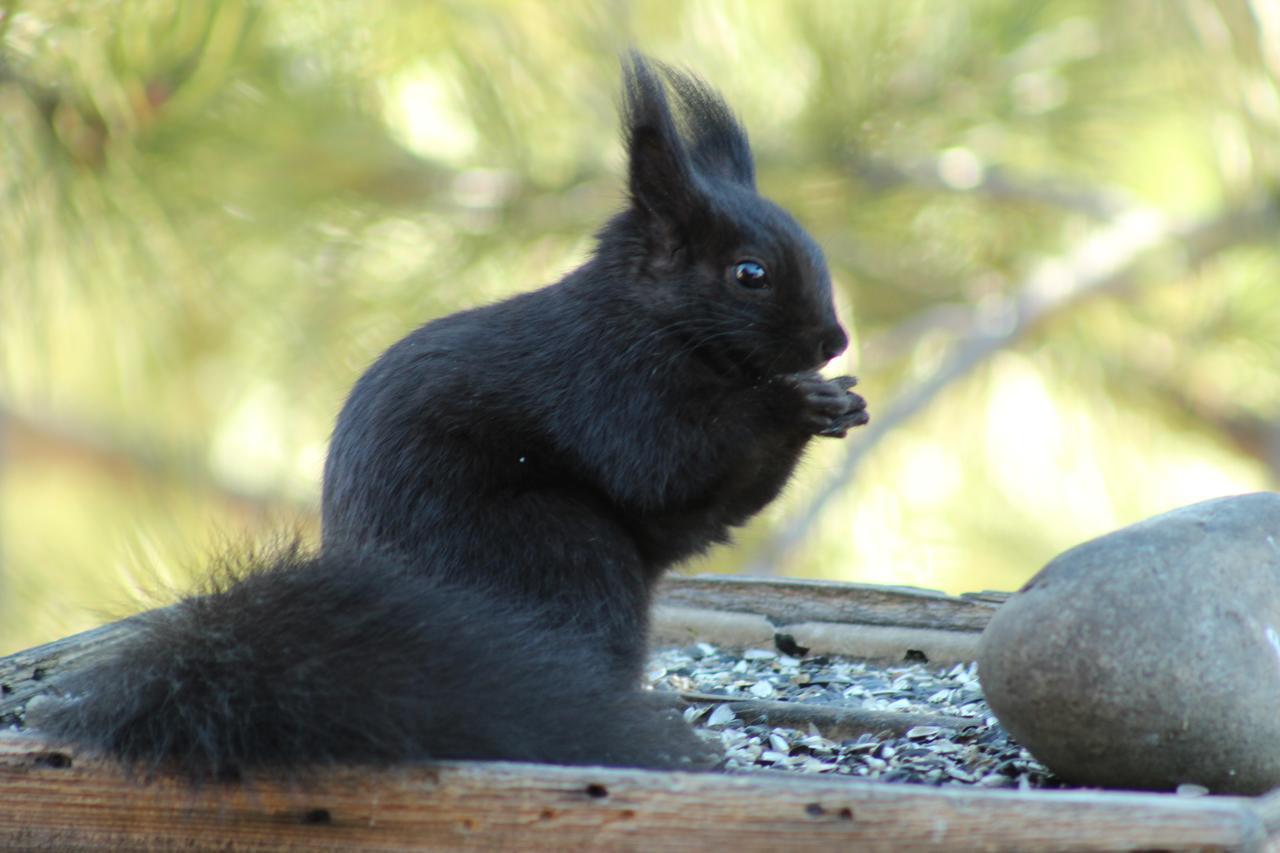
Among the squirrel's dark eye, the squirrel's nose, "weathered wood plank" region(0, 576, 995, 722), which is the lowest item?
"weathered wood plank" region(0, 576, 995, 722)

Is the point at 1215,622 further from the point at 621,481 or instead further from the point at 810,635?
the point at 810,635

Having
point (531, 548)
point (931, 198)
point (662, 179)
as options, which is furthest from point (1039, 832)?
point (931, 198)

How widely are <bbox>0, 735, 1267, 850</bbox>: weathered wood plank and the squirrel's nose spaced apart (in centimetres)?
55

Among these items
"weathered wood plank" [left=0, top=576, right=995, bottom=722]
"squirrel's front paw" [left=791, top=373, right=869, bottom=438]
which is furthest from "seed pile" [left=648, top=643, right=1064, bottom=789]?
"squirrel's front paw" [left=791, top=373, right=869, bottom=438]

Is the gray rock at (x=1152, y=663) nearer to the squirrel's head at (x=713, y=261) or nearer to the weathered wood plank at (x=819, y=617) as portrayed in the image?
the squirrel's head at (x=713, y=261)

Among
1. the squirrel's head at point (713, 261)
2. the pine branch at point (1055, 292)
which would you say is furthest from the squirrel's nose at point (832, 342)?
the pine branch at point (1055, 292)

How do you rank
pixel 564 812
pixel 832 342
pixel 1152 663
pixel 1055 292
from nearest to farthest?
1. pixel 564 812
2. pixel 1152 663
3. pixel 832 342
4. pixel 1055 292

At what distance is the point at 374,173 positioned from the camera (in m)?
2.62

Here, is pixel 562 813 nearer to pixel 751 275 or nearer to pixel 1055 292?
pixel 751 275

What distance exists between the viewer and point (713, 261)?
4.90ft

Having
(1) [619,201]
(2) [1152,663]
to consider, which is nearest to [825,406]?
(2) [1152,663]

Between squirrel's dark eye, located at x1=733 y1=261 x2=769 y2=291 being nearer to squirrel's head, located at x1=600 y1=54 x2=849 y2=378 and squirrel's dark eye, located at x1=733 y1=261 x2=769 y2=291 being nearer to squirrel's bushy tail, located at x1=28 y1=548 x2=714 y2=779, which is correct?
squirrel's head, located at x1=600 y1=54 x2=849 y2=378

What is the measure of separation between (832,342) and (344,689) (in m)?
0.61

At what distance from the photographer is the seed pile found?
1.31 m
